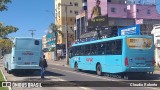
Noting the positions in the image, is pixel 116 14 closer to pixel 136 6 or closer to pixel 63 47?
pixel 136 6

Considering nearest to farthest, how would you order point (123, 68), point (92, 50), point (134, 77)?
1. point (123, 68)
2. point (134, 77)
3. point (92, 50)

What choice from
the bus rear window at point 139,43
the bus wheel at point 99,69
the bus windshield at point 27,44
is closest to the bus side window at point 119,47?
the bus rear window at point 139,43

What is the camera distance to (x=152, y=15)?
307 feet

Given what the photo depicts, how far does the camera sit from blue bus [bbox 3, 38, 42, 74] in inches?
1045

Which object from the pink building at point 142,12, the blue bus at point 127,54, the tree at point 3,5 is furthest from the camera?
the pink building at point 142,12

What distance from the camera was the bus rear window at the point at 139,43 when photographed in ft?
76.3

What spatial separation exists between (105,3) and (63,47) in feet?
71.5

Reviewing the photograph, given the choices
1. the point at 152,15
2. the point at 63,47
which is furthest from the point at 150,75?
the point at 63,47

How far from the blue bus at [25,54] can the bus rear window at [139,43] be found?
748cm

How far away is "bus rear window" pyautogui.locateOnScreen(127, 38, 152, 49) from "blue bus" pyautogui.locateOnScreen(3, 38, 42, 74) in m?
7.48

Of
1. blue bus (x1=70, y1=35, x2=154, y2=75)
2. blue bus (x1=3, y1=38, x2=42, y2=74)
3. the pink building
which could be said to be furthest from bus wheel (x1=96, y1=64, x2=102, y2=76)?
the pink building

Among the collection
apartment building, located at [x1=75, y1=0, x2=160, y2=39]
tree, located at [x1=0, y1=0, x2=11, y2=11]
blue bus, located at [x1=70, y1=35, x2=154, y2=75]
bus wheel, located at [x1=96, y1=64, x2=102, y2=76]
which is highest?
apartment building, located at [x1=75, y1=0, x2=160, y2=39]

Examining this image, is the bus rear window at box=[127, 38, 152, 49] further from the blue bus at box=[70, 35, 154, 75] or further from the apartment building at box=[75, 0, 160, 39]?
the apartment building at box=[75, 0, 160, 39]

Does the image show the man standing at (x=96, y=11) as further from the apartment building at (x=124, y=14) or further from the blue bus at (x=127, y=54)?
the blue bus at (x=127, y=54)
